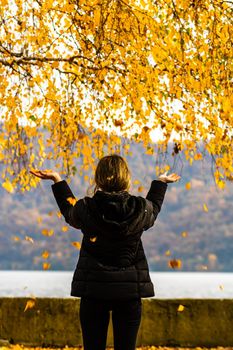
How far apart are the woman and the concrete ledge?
235 inches

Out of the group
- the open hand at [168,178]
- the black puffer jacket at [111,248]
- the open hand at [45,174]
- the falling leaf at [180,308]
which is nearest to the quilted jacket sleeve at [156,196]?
the open hand at [168,178]

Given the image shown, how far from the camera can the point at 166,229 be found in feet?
477

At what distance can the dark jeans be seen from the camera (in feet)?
11.5

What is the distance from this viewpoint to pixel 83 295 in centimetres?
349

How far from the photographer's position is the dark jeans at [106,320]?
351cm

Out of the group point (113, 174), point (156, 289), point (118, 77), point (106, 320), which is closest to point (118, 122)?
point (118, 77)

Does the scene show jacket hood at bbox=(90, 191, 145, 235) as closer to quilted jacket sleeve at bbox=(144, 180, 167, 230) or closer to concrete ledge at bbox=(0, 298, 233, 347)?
quilted jacket sleeve at bbox=(144, 180, 167, 230)

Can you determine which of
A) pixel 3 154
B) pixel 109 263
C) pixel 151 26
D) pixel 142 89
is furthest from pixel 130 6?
pixel 109 263

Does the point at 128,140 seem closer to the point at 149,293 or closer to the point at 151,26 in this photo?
the point at 151,26

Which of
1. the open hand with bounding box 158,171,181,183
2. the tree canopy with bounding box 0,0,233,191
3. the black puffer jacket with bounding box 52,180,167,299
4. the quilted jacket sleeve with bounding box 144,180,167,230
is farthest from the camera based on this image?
the tree canopy with bounding box 0,0,233,191

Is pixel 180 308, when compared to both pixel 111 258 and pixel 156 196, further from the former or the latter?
pixel 111 258

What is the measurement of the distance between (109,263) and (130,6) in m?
5.52

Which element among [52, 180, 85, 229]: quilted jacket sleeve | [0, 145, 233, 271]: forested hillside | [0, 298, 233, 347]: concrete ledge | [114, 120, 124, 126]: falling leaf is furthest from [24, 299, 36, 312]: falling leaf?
[0, 145, 233, 271]: forested hillside

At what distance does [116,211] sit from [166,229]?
5624 inches
